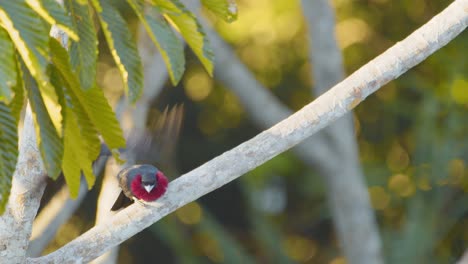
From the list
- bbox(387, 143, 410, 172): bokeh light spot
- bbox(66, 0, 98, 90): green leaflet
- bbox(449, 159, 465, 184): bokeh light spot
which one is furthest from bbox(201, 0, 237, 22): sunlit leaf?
bbox(387, 143, 410, 172): bokeh light spot

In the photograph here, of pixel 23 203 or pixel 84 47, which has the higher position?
pixel 84 47

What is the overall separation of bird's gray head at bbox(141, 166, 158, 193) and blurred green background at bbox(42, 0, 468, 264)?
10.3 ft

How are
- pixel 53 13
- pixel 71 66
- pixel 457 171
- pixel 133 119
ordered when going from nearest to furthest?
pixel 53 13
pixel 71 66
pixel 133 119
pixel 457 171

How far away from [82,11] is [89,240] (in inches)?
34.4

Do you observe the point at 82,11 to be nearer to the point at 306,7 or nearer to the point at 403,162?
the point at 306,7

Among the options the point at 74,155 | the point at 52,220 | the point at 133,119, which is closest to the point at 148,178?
the point at 74,155

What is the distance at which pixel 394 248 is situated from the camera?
21.4 feet

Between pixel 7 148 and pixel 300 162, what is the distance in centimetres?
550

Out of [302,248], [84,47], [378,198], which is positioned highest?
[84,47]

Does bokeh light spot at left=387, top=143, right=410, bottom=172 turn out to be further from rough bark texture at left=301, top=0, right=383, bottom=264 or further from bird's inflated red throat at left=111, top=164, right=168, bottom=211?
bird's inflated red throat at left=111, top=164, right=168, bottom=211

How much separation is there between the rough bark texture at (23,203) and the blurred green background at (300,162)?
352 cm

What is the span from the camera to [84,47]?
1959 mm

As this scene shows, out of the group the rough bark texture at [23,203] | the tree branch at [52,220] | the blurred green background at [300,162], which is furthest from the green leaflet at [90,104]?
the blurred green background at [300,162]

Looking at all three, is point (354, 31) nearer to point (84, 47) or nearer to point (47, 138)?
point (84, 47)
